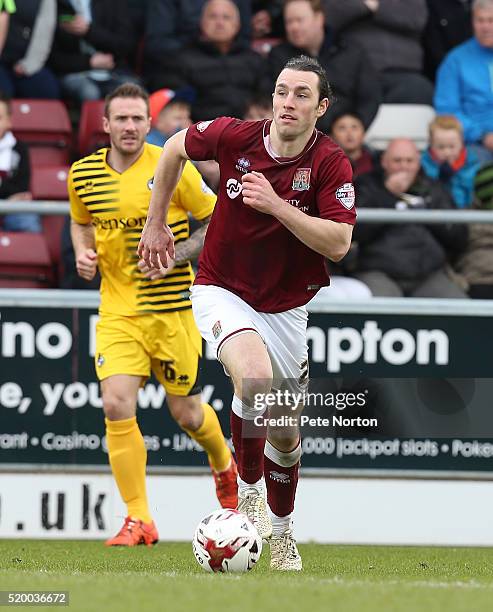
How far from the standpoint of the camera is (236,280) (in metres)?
7.13

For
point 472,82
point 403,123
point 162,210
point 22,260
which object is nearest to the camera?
point 162,210

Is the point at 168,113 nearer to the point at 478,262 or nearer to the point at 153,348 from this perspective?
the point at 478,262

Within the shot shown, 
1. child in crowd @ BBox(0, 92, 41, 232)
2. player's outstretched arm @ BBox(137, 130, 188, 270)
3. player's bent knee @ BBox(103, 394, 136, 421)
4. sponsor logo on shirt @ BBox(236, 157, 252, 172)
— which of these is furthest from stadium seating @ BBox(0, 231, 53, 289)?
sponsor logo on shirt @ BBox(236, 157, 252, 172)

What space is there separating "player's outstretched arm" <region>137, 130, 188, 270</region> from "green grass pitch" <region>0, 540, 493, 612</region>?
5.10 ft

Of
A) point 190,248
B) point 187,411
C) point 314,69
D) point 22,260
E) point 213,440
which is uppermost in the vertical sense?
point 314,69

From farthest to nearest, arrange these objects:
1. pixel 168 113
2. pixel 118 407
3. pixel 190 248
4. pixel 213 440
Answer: pixel 168 113 < pixel 213 440 < pixel 118 407 < pixel 190 248

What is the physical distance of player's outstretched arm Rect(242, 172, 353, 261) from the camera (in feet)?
21.5

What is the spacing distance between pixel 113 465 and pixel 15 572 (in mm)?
2363

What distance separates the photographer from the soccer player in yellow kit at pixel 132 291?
28.7ft

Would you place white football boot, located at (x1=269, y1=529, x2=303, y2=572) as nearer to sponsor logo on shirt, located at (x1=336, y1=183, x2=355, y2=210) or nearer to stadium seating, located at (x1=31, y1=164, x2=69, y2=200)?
sponsor logo on shirt, located at (x1=336, y1=183, x2=355, y2=210)

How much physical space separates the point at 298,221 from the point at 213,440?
282cm

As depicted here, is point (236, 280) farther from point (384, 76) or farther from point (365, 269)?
point (384, 76)

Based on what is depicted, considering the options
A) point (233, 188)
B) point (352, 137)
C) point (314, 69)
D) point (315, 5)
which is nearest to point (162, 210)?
point (233, 188)

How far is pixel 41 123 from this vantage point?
11.9 meters
